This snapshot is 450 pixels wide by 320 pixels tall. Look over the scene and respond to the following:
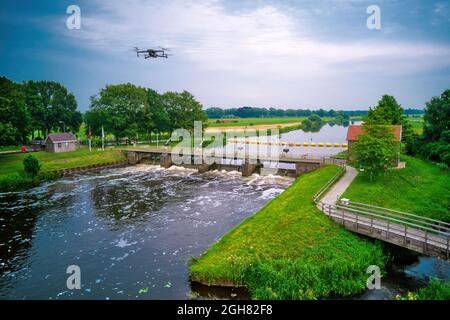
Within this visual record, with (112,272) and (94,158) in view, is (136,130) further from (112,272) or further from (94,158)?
(112,272)

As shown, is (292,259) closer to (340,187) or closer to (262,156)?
(340,187)

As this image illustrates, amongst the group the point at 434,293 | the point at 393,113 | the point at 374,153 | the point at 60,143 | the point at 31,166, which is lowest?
the point at 434,293

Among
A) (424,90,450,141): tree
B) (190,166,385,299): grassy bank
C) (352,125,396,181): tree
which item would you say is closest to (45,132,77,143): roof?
(190,166,385,299): grassy bank

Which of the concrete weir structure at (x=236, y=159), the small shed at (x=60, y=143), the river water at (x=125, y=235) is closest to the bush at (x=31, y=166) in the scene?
the river water at (x=125, y=235)

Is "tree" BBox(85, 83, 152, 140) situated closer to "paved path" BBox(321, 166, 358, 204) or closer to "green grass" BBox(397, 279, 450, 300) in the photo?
"paved path" BBox(321, 166, 358, 204)

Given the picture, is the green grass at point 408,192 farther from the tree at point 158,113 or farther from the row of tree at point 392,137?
the tree at point 158,113

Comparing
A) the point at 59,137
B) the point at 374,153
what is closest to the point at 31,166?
the point at 59,137
